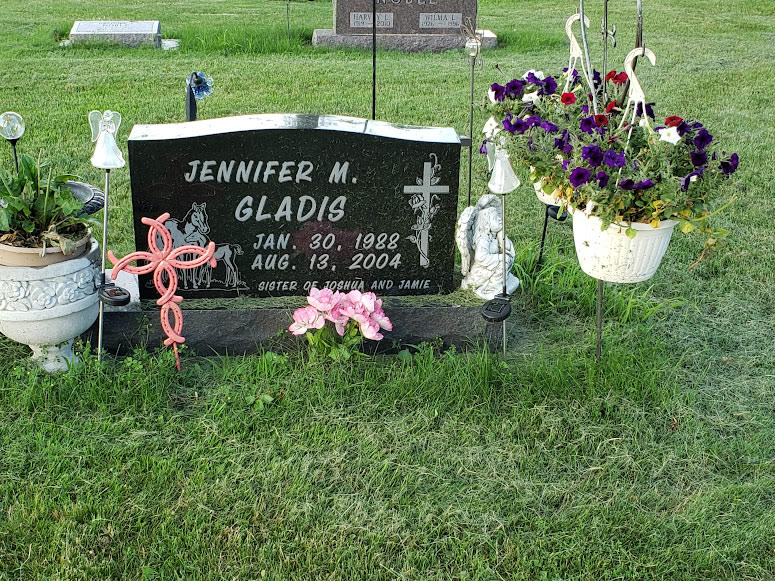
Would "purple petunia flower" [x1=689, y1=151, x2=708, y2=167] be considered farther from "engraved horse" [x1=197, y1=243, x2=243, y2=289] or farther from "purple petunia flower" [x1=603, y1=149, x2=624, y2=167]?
"engraved horse" [x1=197, y1=243, x2=243, y2=289]

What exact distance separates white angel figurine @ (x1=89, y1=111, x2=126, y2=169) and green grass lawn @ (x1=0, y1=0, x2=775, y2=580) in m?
0.89

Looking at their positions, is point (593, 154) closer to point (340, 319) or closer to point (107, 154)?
point (340, 319)

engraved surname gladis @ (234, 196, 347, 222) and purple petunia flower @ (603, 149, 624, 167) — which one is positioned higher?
purple petunia flower @ (603, 149, 624, 167)

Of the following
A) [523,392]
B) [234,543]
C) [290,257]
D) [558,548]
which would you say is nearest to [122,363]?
[290,257]

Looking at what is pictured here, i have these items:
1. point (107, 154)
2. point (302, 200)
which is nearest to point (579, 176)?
point (302, 200)

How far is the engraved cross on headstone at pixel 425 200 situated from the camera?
4.07m

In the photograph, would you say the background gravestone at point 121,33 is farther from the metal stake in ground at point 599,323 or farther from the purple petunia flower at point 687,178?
the purple petunia flower at point 687,178

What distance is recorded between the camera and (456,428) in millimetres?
3676

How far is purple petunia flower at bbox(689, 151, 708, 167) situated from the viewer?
339 cm

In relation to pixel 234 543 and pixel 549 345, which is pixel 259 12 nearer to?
pixel 549 345

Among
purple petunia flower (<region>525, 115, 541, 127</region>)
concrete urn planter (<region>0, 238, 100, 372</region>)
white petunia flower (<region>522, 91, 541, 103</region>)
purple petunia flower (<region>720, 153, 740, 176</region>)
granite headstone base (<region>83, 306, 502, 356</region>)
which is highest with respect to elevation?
white petunia flower (<region>522, 91, 541, 103</region>)

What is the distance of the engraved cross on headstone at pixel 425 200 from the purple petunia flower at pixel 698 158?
3.83ft

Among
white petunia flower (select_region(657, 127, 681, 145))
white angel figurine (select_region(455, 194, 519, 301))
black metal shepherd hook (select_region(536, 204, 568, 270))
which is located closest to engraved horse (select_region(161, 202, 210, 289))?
white angel figurine (select_region(455, 194, 519, 301))

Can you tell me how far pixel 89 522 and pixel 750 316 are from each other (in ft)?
11.5
